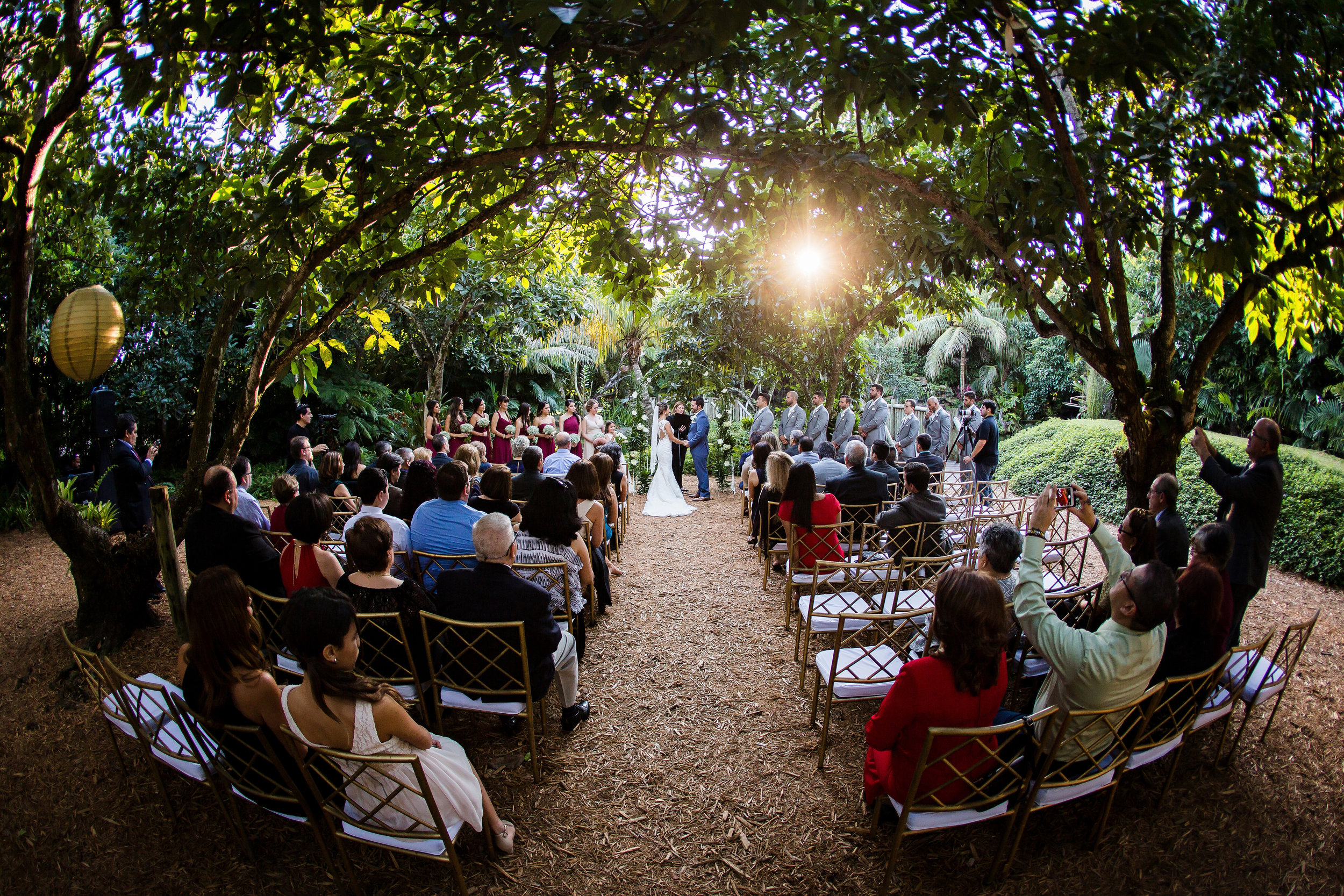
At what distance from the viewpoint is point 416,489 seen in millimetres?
5320

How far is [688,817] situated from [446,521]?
2332mm

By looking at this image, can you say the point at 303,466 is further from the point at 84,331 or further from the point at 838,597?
the point at 838,597

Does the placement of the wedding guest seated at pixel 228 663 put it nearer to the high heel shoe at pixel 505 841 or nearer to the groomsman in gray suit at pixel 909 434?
the high heel shoe at pixel 505 841

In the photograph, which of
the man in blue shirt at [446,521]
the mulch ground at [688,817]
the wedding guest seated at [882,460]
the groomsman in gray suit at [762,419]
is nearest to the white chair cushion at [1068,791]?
the mulch ground at [688,817]

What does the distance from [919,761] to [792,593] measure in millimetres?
3625

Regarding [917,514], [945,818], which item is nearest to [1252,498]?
[917,514]

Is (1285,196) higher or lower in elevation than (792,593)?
higher

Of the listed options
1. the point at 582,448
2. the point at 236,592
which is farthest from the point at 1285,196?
the point at 582,448

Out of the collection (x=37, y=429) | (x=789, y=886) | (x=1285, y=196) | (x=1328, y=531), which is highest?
(x=1285, y=196)

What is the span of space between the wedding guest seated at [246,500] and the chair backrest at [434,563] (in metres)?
1.31

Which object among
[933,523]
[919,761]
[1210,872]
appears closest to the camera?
[919,761]

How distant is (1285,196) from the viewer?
4.54 meters

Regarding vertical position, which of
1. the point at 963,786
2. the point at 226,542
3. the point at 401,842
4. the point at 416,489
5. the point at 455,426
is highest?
the point at 455,426

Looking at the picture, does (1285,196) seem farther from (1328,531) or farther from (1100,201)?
(1328,531)
